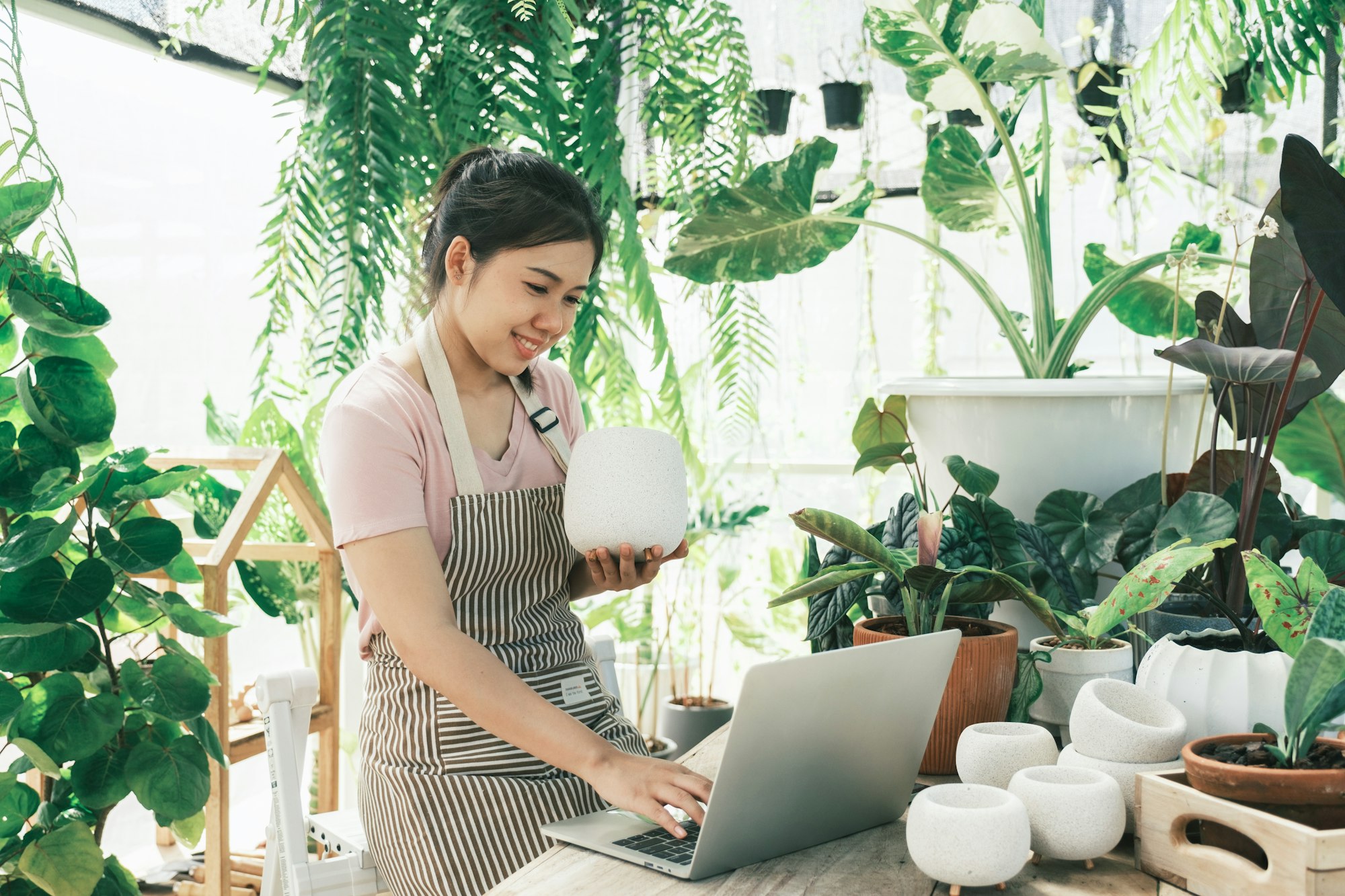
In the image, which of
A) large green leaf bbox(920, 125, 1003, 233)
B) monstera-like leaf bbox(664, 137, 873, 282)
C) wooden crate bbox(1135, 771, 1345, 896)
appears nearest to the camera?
wooden crate bbox(1135, 771, 1345, 896)

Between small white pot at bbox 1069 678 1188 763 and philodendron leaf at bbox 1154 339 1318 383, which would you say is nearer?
small white pot at bbox 1069 678 1188 763

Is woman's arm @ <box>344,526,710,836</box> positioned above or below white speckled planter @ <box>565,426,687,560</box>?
below

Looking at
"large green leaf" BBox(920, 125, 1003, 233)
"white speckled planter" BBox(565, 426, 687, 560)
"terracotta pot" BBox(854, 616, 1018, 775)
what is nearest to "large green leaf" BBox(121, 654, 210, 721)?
"white speckled planter" BBox(565, 426, 687, 560)

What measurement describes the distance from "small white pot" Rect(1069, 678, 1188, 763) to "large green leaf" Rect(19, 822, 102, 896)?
1.15 m

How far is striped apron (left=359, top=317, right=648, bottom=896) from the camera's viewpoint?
1144 mm

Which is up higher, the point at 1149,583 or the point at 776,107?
the point at 776,107

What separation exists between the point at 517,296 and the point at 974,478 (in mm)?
584

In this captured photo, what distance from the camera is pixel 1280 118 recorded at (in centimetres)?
248

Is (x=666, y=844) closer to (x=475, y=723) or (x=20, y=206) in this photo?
(x=475, y=723)

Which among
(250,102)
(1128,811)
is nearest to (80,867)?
(1128,811)

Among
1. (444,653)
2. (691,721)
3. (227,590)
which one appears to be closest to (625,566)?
(444,653)

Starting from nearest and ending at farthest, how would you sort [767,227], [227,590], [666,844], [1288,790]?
[1288,790] → [666,844] → [767,227] → [227,590]

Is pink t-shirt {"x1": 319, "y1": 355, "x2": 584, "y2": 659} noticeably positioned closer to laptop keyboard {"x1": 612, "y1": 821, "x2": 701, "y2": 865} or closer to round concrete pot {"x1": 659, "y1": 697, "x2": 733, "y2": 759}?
laptop keyboard {"x1": 612, "y1": 821, "x2": 701, "y2": 865}

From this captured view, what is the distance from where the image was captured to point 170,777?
1.37 m
